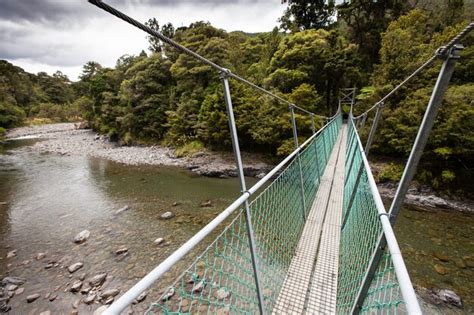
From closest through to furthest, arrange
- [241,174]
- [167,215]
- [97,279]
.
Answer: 1. [241,174]
2. [97,279]
3. [167,215]

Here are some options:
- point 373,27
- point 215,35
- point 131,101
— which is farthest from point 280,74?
point 131,101

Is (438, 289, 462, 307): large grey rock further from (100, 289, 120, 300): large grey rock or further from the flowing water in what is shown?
(100, 289, 120, 300): large grey rock

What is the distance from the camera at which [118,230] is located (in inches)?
152

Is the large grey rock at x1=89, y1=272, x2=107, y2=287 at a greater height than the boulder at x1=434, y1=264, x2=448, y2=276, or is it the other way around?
the boulder at x1=434, y1=264, x2=448, y2=276

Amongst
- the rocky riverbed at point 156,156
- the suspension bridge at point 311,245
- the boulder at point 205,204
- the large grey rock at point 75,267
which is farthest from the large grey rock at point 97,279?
the rocky riverbed at point 156,156

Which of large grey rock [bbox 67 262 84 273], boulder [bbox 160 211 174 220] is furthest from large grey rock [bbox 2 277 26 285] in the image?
boulder [bbox 160 211 174 220]

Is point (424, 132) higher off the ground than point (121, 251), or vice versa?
point (424, 132)

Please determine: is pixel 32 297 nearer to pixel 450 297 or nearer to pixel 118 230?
pixel 118 230

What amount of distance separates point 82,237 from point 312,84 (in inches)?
369

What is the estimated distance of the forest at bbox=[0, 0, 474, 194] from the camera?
5.49 m

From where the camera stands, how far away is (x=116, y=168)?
7.77 meters

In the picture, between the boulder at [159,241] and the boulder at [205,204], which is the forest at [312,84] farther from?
the boulder at [159,241]

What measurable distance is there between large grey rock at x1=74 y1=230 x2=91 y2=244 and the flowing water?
0.28ft

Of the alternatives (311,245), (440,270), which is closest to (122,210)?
(311,245)
